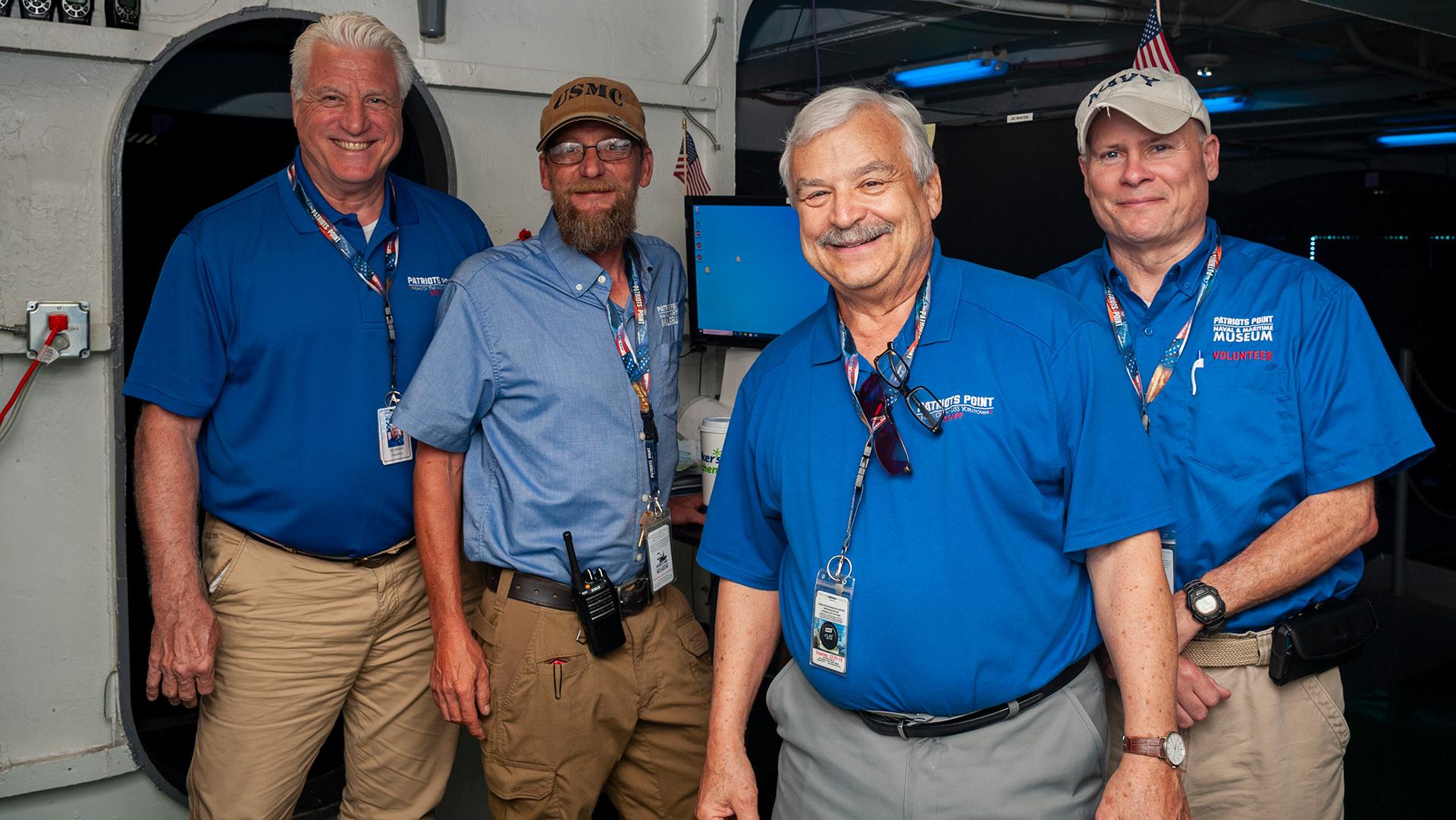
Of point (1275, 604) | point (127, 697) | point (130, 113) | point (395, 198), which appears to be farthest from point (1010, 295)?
point (127, 697)

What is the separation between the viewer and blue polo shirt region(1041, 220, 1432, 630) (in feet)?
5.84

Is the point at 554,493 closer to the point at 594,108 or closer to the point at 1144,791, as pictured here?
the point at 594,108

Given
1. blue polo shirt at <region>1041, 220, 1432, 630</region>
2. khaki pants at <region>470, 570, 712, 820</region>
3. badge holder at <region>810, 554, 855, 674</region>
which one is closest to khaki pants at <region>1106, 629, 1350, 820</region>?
blue polo shirt at <region>1041, 220, 1432, 630</region>

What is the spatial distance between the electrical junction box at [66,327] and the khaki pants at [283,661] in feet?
2.01

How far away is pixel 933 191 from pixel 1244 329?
1.90 ft

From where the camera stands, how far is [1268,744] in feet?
6.02

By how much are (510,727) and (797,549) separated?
925 mm

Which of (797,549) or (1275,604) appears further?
(1275,604)

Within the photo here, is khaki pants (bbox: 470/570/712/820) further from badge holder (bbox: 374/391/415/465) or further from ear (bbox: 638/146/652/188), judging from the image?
ear (bbox: 638/146/652/188)

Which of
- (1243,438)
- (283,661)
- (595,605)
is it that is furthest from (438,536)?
(1243,438)

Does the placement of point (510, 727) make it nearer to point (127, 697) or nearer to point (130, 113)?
point (127, 697)

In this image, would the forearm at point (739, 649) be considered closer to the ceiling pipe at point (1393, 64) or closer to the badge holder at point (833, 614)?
the badge holder at point (833, 614)

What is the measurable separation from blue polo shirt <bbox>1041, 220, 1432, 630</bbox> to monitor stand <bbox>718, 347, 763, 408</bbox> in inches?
64.2

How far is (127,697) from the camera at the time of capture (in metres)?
2.81
